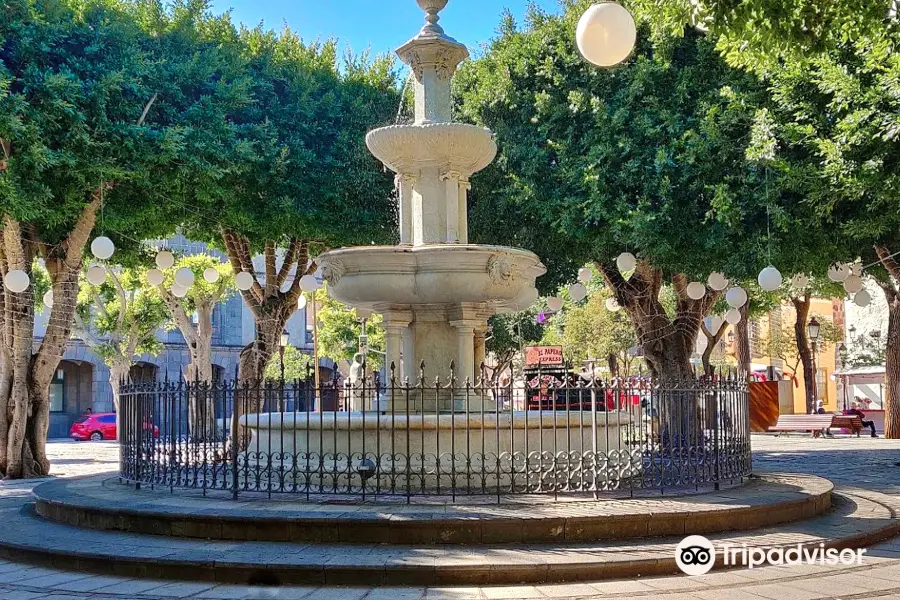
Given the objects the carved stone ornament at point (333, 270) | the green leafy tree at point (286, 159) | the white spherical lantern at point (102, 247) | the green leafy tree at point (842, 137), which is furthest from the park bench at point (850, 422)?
the white spherical lantern at point (102, 247)

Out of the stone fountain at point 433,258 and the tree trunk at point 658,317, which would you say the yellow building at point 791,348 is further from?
the stone fountain at point 433,258

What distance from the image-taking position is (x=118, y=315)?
32.7 meters

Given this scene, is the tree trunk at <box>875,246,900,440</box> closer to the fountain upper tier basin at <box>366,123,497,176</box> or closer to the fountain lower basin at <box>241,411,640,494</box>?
the fountain upper tier basin at <box>366,123,497,176</box>

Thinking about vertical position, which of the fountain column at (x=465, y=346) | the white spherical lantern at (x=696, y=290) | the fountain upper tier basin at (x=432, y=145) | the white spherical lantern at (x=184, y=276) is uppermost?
the fountain upper tier basin at (x=432, y=145)

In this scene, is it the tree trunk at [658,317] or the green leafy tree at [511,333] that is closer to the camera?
the tree trunk at [658,317]

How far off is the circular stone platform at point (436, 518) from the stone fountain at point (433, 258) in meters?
2.62

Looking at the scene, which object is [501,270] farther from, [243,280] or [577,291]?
[243,280]

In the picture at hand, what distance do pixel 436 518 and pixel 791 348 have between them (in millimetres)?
45896

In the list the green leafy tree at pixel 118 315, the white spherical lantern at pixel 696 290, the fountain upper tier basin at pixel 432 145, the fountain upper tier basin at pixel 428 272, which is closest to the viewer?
the fountain upper tier basin at pixel 428 272

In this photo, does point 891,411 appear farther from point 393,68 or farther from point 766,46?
point 766,46

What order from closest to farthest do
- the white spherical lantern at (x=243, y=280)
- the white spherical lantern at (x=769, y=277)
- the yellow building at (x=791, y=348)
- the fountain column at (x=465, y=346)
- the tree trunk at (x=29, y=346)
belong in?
the fountain column at (x=465, y=346) → the white spherical lantern at (x=769, y=277) → the tree trunk at (x=29, y=346) → the white spherical lantern at (x=243, y=280) → the yellow building at (x=791, y=348)

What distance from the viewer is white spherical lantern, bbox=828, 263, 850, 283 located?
17391 mm

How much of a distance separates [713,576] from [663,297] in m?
36.4

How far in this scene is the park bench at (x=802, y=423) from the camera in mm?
32834
